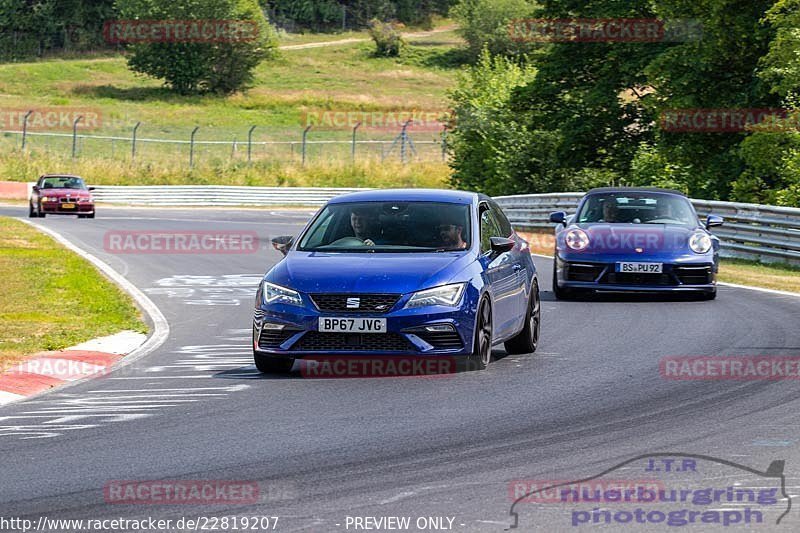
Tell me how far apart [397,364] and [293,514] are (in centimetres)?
538

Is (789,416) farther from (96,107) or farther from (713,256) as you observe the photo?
(96,107)

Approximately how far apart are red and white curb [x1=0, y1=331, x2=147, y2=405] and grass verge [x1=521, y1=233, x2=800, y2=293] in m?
10.6

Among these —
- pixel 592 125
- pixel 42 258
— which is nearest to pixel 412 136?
pixel 592 125

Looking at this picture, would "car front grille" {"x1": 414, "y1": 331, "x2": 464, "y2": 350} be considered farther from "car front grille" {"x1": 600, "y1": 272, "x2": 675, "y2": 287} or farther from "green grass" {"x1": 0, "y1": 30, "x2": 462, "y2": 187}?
"green grass" {"x1": 0, "y1": 30, "x2": 462, "y2": 187}

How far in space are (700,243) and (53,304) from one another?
8.10 m

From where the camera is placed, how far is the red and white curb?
10766 millimetres

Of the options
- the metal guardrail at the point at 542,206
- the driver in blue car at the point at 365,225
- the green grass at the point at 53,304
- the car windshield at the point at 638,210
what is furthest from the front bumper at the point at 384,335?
the metal guardrail at the point at 542,206

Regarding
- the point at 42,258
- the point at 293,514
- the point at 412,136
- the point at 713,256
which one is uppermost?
the point at 293,514

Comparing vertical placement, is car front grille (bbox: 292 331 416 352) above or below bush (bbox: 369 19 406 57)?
above

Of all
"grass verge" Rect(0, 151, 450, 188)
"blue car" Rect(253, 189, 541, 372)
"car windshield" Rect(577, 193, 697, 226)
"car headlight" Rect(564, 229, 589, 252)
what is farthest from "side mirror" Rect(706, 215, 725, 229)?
"grass verge" Rect(0, 151, 450, 188)

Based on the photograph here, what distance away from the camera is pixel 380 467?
7.46 meters

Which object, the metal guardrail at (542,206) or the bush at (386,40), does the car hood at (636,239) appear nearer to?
the metal guardrail at (542,206)

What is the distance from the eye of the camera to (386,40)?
12662 cm

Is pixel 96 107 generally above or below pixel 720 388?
below
